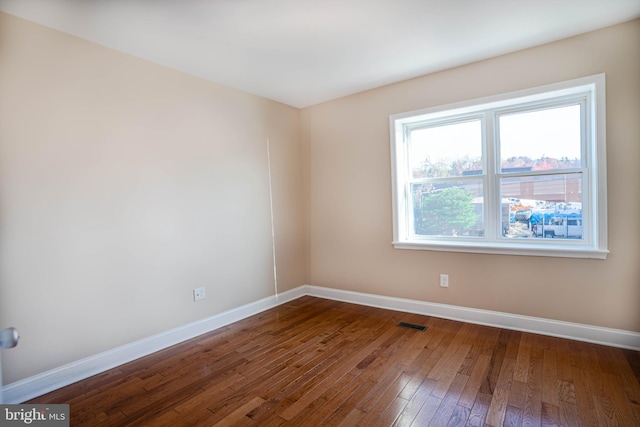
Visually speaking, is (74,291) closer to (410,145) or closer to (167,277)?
(167,277)

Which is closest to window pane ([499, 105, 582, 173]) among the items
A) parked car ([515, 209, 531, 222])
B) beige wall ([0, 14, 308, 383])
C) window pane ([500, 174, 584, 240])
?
window pane ([500, 174, 584, 240])

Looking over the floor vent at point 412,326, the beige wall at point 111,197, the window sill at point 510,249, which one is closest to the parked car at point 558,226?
the window sill at point 510,249

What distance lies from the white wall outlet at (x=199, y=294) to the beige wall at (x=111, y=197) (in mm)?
59

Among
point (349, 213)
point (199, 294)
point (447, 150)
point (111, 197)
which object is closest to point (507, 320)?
point (447, 150)

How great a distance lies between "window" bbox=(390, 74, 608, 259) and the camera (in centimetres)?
271

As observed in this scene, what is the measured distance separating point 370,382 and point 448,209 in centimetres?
200

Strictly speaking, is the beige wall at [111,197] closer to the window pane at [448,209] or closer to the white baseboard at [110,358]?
the white baseboard at [110,358]

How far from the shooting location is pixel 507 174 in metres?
3.05

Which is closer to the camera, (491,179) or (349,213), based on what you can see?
(491,179)

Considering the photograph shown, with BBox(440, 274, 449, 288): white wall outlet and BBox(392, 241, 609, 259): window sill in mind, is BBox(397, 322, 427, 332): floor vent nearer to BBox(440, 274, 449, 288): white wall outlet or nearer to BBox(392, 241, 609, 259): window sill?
BBox(440, 274, 449, 288): white wall outlet

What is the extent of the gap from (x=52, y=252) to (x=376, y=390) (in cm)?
238

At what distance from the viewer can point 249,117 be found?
3609 mm

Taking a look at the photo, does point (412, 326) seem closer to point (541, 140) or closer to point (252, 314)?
point (252, 314)

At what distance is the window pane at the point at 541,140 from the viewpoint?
9.18 feet
